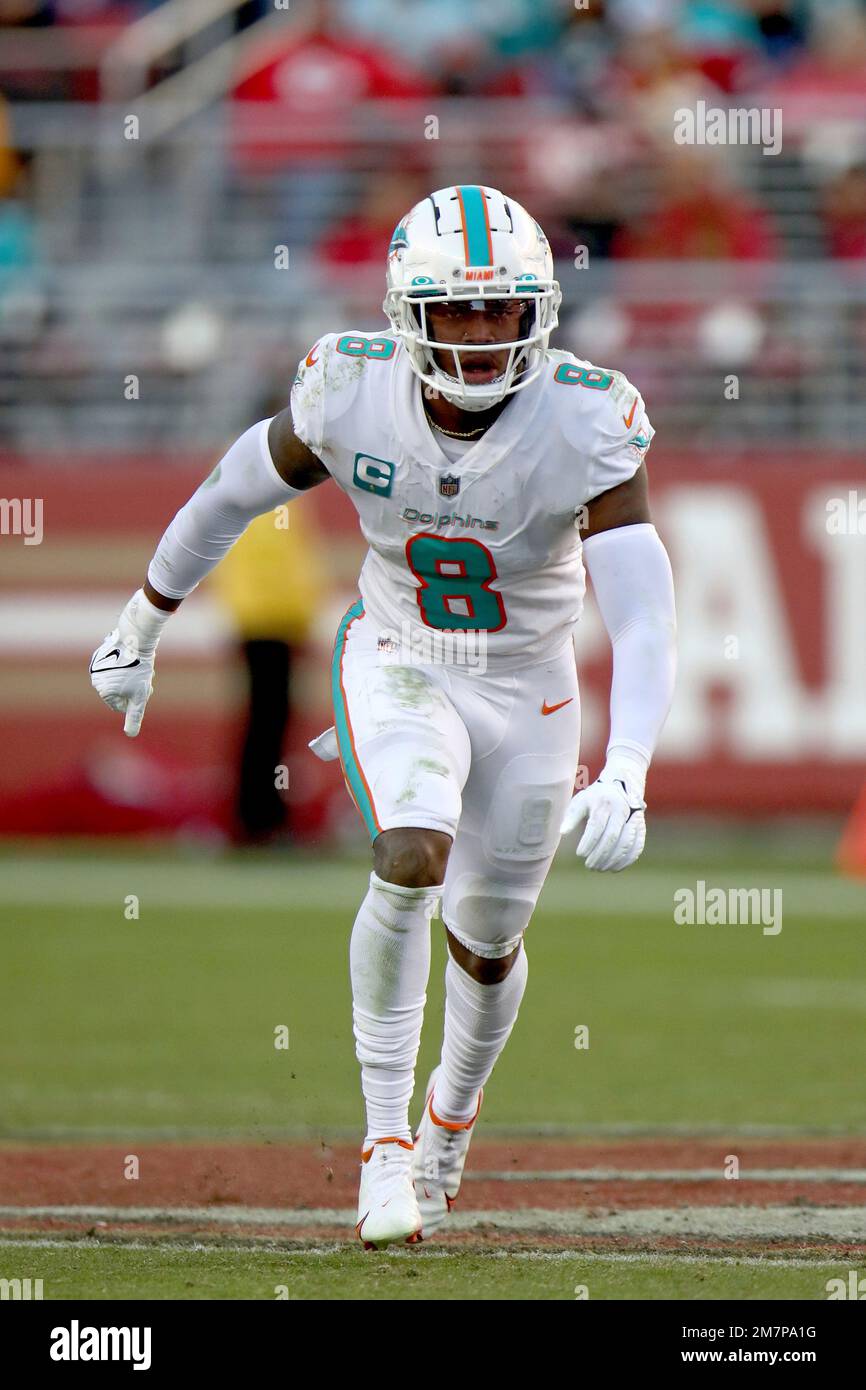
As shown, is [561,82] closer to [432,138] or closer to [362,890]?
[432,138]

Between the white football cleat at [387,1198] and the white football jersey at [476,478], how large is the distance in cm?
107

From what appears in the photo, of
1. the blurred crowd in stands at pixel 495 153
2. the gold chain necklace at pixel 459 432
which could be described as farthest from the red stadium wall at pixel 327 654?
the gold chain necklace at pixel 459 432

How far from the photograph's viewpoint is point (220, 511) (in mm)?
4902

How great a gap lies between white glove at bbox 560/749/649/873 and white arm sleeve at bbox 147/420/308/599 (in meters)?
1.09

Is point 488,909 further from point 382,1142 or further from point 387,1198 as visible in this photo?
point 387,1198

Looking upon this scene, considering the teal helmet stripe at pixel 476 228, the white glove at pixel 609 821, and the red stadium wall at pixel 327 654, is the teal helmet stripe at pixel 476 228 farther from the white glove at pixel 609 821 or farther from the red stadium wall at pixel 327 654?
the red stadium wall at pixel 327 654

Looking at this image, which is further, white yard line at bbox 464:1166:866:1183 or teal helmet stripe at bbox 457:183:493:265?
white yard line at bbox 464:1166:866:1183

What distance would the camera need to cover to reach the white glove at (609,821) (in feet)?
13.6

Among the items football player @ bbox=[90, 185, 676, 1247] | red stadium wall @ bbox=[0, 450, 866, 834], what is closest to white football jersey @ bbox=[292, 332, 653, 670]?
football player @ bbox=[90, 185, 676, 1247]

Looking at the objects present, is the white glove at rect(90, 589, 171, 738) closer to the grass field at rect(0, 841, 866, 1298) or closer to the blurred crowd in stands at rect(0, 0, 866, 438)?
the grass field at rect(0, 841, 866, 1298)

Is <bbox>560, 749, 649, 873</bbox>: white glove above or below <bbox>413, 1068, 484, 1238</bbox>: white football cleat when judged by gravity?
above

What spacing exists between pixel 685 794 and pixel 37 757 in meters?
3.60

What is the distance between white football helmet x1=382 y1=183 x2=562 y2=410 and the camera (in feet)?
14.6

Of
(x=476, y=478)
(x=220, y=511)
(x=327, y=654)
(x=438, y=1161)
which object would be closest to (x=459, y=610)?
(x=476, y=478)
